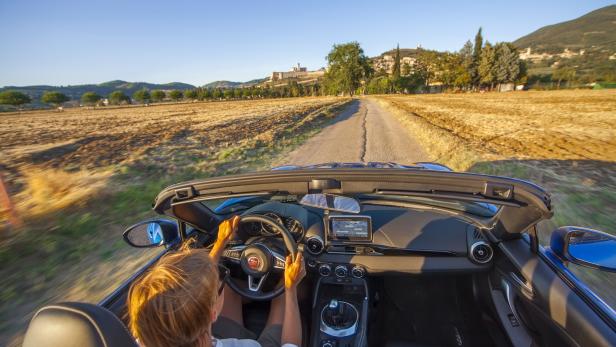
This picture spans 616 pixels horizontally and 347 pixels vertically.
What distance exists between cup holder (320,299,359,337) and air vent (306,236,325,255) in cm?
42

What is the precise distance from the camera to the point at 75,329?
955 mm

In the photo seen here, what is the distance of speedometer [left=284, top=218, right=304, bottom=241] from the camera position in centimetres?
252

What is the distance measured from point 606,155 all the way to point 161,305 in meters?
12.1

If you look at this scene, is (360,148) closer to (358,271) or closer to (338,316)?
(358,271)

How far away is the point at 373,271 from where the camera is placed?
2498mm

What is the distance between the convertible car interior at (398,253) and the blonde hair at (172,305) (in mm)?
705

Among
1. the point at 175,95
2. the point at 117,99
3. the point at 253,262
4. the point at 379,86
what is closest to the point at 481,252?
the point at 253,262

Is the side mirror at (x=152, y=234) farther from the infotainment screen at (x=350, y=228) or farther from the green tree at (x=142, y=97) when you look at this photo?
the green tree at (x=142, y=97)

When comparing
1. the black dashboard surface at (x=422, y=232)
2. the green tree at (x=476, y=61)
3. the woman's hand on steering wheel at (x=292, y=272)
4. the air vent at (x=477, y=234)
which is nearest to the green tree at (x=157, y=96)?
the green tree at (x=476, y=61)

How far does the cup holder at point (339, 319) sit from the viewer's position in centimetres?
217

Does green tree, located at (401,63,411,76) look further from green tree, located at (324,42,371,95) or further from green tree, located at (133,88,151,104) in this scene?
green tree, located at (133,88,151,104)

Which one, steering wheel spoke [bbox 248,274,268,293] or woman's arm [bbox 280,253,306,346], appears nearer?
woman's arm [bbox 280,253,306,346]

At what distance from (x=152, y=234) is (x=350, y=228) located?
4.96ft

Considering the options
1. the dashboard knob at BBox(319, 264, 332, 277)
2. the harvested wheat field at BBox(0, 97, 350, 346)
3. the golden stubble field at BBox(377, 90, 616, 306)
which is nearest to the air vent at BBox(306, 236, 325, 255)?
the dashboard knob at BBox(319, 264, 332, 277)
